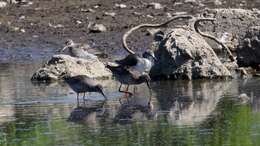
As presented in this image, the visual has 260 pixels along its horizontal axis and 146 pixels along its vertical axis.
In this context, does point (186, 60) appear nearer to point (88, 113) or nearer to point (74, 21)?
point (88, 113)

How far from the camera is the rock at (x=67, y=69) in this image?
15914 millimetres

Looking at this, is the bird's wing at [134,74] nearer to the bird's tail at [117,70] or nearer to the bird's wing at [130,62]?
the bird's tail at [117,70]

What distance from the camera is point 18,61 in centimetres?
1936

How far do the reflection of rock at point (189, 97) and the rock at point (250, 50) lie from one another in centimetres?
144

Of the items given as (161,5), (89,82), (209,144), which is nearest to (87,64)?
(89,82)

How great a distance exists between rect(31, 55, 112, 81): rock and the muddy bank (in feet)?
12.1

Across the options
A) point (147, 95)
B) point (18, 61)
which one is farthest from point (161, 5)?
point (147, 95)

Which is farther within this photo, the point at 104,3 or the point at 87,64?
the point at 104,3

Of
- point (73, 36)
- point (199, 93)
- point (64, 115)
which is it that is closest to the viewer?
point (64, 115)

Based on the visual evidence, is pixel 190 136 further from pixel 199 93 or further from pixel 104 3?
pixel 104 3

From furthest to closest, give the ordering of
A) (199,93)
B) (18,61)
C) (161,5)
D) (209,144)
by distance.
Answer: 1. (161,5)
2. (18,61)
3. (199,93)
4. (209,144)

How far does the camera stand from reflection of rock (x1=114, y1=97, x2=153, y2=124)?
1193cm

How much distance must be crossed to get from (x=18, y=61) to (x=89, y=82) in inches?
220

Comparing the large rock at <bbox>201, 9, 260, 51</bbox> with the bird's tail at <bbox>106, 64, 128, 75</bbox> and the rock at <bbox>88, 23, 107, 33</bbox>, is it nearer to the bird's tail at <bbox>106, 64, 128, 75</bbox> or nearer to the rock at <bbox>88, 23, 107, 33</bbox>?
the rock at <bbox>88, 23, 107, 33</bbox>
